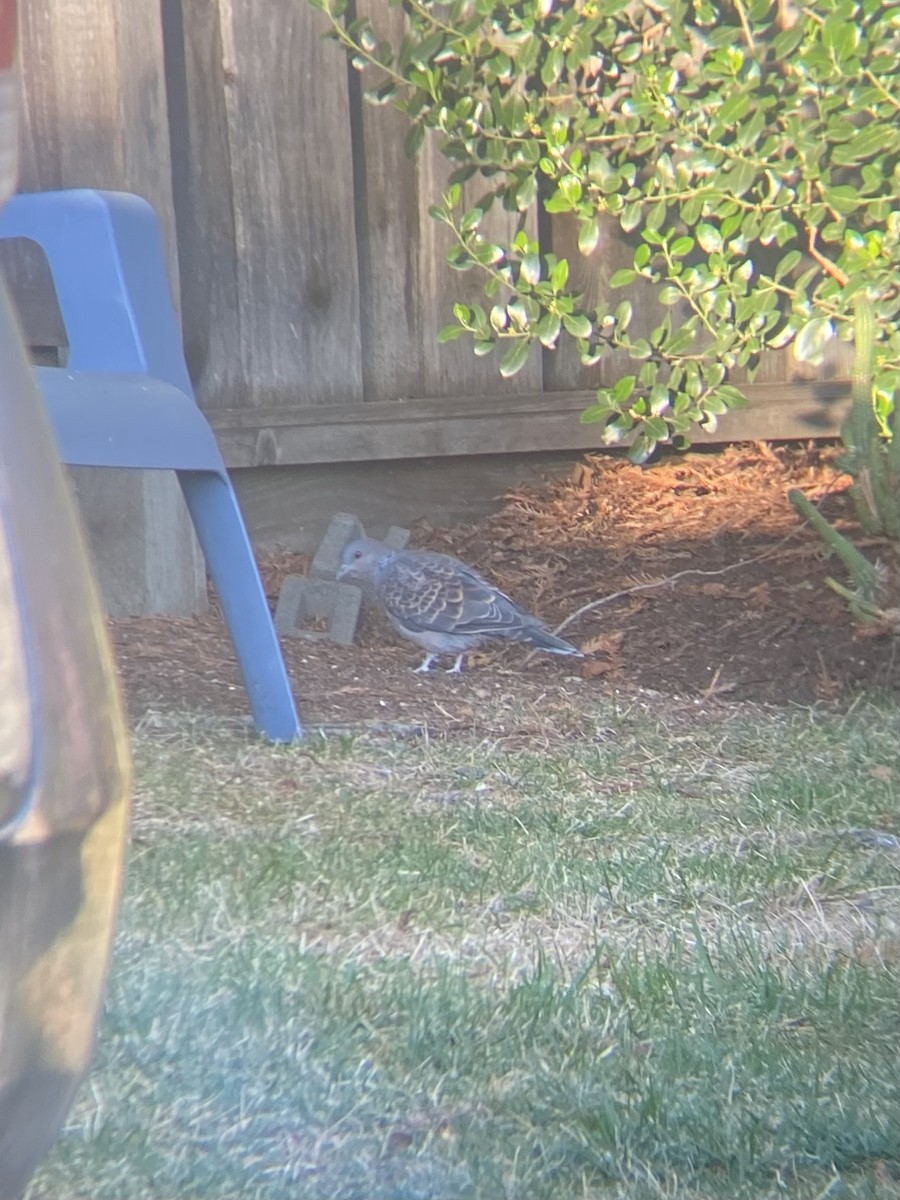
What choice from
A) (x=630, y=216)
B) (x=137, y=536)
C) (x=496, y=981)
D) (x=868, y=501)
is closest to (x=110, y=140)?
(x=137, y=536)

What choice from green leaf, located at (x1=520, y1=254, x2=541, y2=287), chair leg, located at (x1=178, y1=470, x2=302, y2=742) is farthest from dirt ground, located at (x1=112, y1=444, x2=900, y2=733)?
green leaf, located at (x1=520, y1=254, x2=541, y2=287)

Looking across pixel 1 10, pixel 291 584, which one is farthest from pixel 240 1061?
pixel 291 584

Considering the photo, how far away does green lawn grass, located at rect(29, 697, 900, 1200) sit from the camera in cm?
199

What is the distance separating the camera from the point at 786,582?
509 cm

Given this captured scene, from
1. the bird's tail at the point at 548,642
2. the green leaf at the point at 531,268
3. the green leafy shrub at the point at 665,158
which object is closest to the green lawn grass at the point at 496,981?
the bird's tail at the point at 548,642

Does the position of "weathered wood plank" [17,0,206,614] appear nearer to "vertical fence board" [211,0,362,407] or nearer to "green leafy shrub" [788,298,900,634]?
"vertical fence board" [211,0,362,407]

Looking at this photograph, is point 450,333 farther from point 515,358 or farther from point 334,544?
point 334,544

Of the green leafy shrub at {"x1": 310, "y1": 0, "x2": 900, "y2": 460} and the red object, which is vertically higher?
the red object

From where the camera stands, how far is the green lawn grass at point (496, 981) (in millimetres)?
1992

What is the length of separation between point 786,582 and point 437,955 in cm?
283

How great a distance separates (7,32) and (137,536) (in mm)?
3588

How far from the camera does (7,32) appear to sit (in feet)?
3.91

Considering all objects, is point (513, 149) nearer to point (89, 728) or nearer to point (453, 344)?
point (453, 344)

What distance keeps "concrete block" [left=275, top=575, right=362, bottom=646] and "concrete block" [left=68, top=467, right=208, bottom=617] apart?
1.45ft
